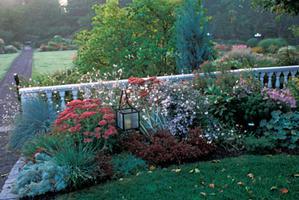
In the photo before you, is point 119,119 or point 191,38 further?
point 191,38

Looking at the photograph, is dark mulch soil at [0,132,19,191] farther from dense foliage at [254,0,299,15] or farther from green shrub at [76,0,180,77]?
dense foliage at [254,0,299,15]

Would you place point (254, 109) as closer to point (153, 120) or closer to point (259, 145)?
point (259, 145)

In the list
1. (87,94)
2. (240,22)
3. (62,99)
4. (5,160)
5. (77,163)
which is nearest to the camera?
(77,163)

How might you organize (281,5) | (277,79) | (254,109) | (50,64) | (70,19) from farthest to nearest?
(70,19) → (50,64) → (277,79) → (281,5) → (254,109)


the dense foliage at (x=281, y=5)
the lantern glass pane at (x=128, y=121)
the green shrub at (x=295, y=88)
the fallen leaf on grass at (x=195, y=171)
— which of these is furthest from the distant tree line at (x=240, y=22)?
the fallen leaf on grass at (x=195, y=171)

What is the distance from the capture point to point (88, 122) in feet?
14.8

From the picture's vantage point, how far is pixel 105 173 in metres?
3.89

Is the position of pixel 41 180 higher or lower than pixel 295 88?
lower

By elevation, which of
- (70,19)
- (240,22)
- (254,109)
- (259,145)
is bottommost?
(259,145)

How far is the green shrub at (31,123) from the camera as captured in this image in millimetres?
5207

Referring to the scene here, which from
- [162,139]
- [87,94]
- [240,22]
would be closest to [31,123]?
[87,94]

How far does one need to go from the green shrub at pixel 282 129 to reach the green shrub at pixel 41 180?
9.70ft

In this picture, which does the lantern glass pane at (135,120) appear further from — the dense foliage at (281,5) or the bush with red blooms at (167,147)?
the dense foliage at (281,5)

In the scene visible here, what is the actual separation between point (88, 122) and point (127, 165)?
834 mm
